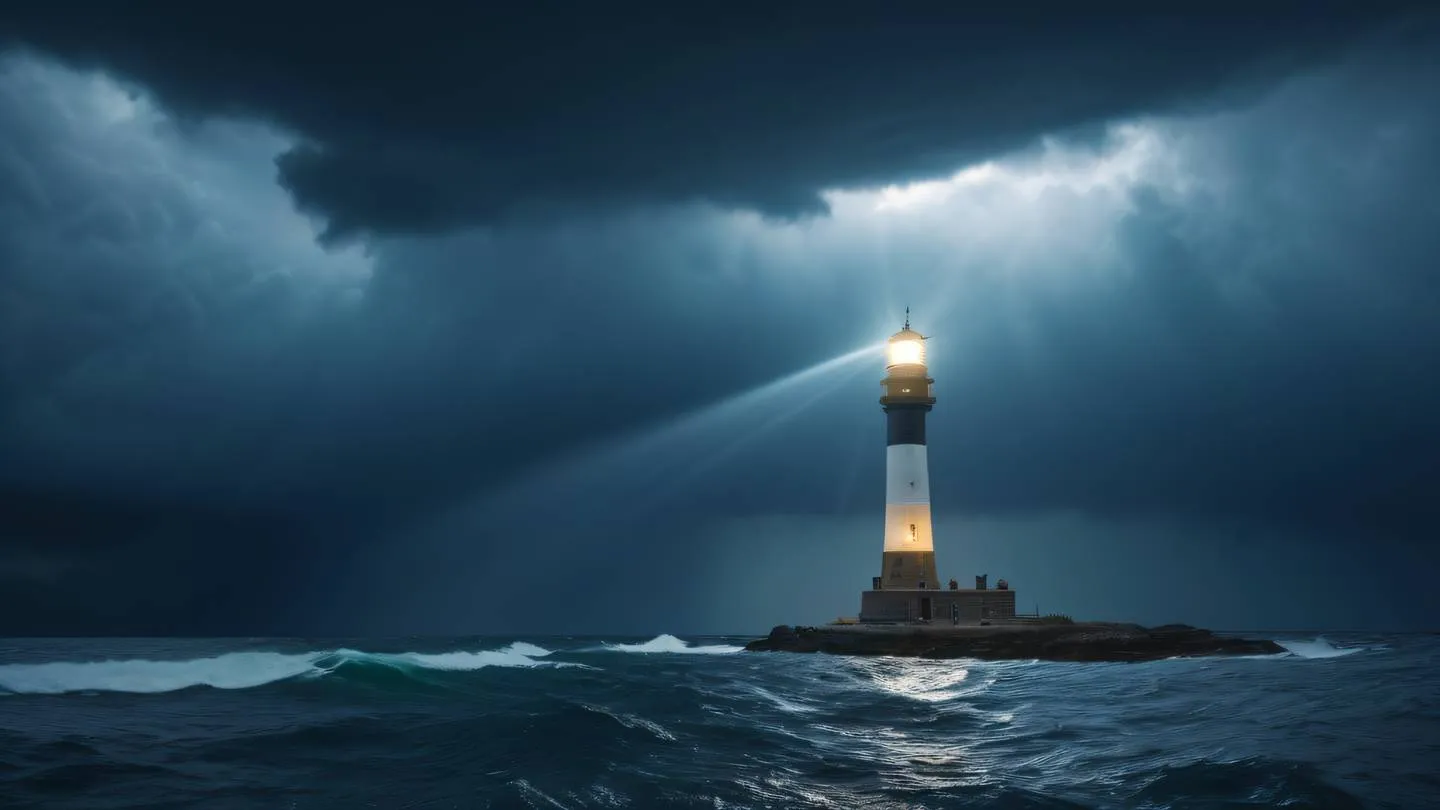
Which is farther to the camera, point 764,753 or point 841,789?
point 764,753

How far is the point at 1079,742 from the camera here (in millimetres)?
21641

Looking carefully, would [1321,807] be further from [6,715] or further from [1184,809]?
[6,715]

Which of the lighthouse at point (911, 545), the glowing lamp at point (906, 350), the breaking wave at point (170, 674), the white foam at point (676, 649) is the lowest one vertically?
the white foam at point (676, 649)

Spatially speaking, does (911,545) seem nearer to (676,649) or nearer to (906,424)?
(906,424)

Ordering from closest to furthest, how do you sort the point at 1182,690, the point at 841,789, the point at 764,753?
the point at 841,789, the point at 764,753, the point at 1182,690

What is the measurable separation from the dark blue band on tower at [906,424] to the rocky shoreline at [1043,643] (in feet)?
40.5

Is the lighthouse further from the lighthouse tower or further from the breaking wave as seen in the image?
the breaking wave

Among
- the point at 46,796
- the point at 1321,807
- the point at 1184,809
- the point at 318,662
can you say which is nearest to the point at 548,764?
the point at 46,796

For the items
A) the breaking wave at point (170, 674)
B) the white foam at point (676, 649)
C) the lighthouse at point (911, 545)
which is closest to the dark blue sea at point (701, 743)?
the breaking wave at point (170, 674)

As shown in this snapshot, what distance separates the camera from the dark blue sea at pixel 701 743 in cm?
1620

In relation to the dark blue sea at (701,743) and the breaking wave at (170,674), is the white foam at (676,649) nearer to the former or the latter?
the breaking wave at (170,674)

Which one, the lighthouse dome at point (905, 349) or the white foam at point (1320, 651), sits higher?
the lighthouse dome at point (905, 349)

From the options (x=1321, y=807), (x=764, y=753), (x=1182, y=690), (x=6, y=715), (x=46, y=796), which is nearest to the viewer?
(x=1321, y=807)

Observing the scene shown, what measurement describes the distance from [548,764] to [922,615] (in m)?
53.7
